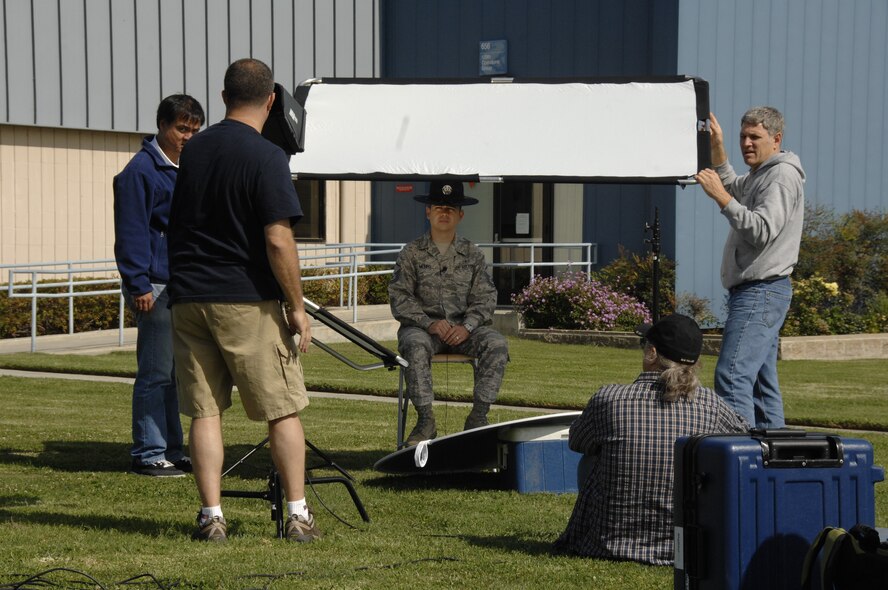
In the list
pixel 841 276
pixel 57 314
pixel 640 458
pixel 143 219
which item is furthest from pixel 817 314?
pixel 640 458

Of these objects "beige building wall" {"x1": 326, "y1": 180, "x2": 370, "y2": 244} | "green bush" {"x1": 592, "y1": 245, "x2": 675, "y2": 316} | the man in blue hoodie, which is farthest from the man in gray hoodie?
"beige building wall" {"x1": 326, "y1": 180, "x2": 370, "y2": 244}

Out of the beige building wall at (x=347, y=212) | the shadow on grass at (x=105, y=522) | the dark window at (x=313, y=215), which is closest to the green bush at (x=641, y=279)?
the beige building wall at (x=347, y=212)

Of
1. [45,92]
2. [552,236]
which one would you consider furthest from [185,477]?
[552,236]

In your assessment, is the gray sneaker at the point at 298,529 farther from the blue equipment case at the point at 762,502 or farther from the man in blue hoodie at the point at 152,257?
the man in blue hoodie at the point at 152,257

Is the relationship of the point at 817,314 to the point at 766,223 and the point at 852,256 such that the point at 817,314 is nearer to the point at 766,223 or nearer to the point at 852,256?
the point at 852,256

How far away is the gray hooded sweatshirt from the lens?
6957mm

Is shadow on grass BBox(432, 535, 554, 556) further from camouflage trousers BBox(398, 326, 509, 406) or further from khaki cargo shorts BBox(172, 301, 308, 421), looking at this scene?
camouflage trousers BBox(398, 326, 509, 406)

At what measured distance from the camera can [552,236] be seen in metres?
22.0

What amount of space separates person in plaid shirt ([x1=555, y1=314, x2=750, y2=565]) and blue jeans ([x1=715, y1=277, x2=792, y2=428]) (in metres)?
1.49

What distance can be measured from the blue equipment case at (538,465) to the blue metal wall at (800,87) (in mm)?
12428

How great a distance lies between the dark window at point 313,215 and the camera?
23.0 metres

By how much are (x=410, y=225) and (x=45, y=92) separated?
683cm

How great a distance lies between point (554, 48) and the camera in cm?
2169

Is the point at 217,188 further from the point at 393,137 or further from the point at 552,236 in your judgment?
the point at 552,236
